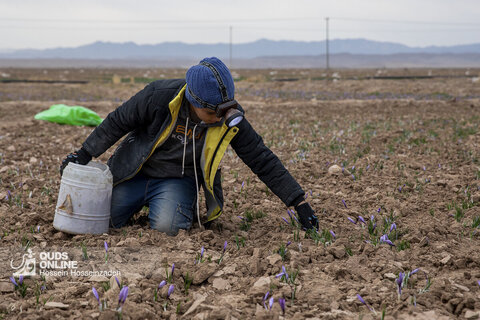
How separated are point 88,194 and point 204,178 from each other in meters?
0.91

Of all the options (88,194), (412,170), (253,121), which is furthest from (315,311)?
(253,121)

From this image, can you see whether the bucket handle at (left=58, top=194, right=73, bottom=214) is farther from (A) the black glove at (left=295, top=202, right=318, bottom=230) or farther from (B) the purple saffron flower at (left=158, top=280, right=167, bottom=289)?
(A) the black glove at (left=295, top=202, right=318, bottom=230)

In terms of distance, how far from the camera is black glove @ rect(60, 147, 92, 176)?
4031 millimetres

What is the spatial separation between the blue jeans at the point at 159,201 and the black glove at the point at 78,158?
1.39ft

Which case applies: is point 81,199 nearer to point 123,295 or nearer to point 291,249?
point 123,295

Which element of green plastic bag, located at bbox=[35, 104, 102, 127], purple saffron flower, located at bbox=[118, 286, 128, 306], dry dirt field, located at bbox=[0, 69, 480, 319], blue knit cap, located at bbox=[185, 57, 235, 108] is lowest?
dry dirt field, located at bbox=[0, 69, 480, 319]

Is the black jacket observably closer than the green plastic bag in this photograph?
Yes

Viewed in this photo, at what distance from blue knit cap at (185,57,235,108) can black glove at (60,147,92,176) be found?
1064mm

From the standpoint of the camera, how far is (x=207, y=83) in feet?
11.6

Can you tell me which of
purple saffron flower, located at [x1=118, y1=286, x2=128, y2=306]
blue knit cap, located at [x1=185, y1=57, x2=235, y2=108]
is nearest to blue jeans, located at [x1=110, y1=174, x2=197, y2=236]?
blue knit cap, located at [x1=185, y1=57, x2=235, y2=108]

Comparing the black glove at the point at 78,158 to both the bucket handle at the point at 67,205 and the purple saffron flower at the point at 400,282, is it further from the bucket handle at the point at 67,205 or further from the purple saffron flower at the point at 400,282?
the purple saffron flower at the point at 400,282

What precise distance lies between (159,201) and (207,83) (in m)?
1.20

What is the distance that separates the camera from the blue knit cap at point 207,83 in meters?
3.56

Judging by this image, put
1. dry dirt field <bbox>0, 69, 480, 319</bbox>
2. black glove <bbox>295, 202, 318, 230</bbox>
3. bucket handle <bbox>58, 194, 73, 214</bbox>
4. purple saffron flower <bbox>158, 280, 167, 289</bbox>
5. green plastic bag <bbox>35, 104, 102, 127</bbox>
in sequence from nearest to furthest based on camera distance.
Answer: dry dirt field <bbox>0, 69, 480, 319</bbox> < purple saffron flower <bbox>158, 280, 167, 289</bbox> < bucket handle <bbox>58, 194, 73, 214</bbox> < black glove <bbox>295, 202, 318, 230</bbox> < green plastic bag <bbox>35, 104, 102, 127</bbox>
